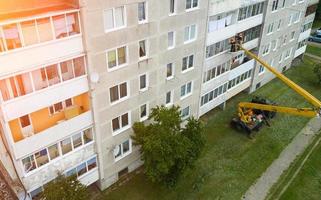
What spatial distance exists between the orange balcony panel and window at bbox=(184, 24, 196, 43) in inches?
434

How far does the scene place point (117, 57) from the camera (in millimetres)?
22625

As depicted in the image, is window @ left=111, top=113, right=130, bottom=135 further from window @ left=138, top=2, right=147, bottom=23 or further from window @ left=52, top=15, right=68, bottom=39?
window @ left=52, top=15, right=68, bottom=39

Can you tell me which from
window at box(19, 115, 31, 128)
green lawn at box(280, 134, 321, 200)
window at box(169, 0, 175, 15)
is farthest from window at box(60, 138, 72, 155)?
green lawn at box(280, 134, 321, 200)

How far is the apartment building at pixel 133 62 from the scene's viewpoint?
21016mm

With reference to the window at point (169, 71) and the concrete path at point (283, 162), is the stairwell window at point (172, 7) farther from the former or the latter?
the concrete path at point (283, 162)

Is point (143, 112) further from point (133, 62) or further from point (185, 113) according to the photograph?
point (185, 113)

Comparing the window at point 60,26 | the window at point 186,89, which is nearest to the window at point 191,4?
the window at point 186,89

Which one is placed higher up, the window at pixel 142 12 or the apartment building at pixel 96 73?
the window at pixel 142 12

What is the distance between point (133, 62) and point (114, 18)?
3.97 metres

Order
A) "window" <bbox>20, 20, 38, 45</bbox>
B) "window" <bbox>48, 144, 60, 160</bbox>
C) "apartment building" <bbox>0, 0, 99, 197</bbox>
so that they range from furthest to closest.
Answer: "window" <bbox>48, 144, 60, 160</bbox>
"apartment building" <bbox>0, 0, 99, 197</bbox>
"window" <bbox>20, 20, 38, 45</bbox>

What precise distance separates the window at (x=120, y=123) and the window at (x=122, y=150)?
5.37ft

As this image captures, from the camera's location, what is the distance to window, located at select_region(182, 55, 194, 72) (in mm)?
29059

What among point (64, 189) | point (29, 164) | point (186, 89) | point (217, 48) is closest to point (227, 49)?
point (217, 48)

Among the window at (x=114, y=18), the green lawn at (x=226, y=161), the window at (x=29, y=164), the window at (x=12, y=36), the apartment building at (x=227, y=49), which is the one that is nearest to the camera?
the window at (x=12, y=36)
